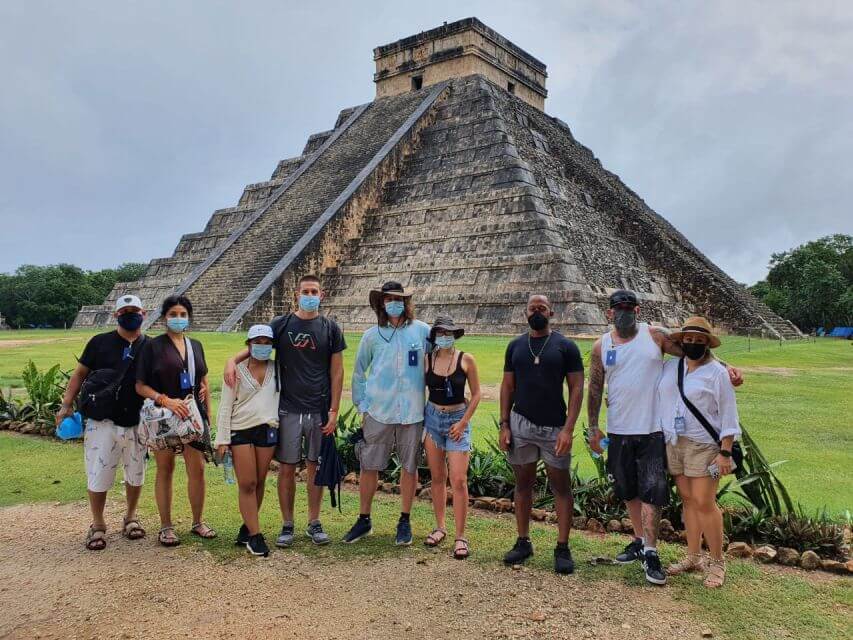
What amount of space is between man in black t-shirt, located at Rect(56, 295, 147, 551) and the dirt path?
34 centimetres

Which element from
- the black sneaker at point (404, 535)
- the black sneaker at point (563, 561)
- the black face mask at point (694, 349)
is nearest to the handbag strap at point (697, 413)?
→ the black face mask at point (694, 349)

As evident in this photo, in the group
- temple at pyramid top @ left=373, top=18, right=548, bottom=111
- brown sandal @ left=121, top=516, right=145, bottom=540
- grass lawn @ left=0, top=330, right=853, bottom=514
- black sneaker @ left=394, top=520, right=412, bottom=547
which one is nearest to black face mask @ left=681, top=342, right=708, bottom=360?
grass lawn @ left=0, top=330, right=853, bottom=514

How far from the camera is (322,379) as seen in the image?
15.0 ft

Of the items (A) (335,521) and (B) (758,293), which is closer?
(A) (335,521)

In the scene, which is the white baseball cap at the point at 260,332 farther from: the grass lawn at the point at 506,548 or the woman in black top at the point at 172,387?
the grass lawn at the point at 506,548

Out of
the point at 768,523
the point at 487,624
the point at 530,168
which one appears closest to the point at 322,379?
the point at 487,624

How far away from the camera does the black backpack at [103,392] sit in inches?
177

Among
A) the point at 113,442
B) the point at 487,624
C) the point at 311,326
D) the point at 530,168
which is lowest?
the point at 487,624

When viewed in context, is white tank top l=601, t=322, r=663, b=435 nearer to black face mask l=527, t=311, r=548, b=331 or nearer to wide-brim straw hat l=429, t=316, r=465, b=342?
black face mask l=527, t=311, r=548, b=331

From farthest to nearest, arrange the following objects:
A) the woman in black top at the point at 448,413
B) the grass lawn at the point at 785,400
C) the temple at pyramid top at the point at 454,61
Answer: the temple at pyramid top at the point at 454,61 < the grass lawn at the point at 785,400 < the woman in black top at the point at 448,413

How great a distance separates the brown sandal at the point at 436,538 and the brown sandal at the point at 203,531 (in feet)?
4.84

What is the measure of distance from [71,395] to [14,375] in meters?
9.05

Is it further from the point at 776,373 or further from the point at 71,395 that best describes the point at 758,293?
the point at 71,395

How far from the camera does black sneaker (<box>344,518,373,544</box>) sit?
15.0ft
